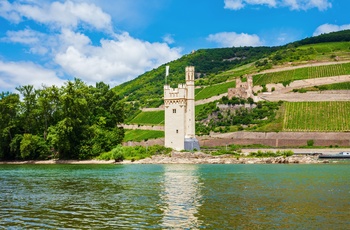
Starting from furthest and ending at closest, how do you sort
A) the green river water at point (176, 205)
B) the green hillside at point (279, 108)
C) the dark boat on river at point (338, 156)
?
the green hillside at point (279, 108)
the dark boat on river at point (338, 156)
the green river water at point (176, 205)

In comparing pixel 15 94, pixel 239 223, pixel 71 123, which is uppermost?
pixel 15 94

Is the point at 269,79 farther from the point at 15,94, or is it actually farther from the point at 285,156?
the point at 15,94

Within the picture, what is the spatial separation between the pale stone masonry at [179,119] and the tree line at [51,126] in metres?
7.99

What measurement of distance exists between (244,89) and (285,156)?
4739 centimetres

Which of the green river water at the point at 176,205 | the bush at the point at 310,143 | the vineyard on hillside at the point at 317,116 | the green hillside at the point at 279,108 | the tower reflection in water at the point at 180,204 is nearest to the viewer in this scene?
the green river water at the point at 176,205

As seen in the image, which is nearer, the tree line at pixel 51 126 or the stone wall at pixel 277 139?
the tree line at pixel 51 126

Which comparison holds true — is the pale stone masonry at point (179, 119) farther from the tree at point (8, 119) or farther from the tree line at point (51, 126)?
the tree at point (8, 119)

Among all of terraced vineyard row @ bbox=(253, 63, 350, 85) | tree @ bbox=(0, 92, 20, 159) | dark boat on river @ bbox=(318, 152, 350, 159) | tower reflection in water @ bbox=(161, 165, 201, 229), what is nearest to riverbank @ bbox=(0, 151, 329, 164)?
tree @ bbox=(0, 92, 20, 159)

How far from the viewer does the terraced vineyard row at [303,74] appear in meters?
111

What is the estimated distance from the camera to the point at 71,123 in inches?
2217

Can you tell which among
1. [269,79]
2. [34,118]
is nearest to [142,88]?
[269,79]

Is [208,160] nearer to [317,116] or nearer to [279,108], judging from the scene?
[317,116]

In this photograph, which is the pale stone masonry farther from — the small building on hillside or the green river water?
the small building on hillside

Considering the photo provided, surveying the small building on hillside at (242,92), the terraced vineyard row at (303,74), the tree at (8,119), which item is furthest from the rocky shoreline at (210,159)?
the terraced vineyard row at (303,74)
